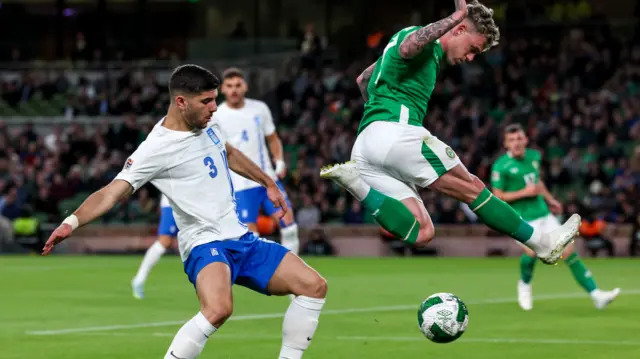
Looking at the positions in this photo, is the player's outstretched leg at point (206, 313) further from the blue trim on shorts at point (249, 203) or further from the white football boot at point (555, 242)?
the blue trim on shorts at point (249, 203)

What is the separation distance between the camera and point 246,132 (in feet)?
45.8

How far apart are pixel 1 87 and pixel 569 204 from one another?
16722 millimetres

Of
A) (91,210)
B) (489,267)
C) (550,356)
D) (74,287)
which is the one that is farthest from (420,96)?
(489,267)

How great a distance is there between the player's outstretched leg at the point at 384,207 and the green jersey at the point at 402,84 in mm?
490

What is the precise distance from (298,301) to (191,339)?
30.3 inches

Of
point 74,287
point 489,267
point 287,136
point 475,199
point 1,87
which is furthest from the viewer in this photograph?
point 1,87

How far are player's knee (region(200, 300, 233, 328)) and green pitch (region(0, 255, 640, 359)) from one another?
7.00 feet

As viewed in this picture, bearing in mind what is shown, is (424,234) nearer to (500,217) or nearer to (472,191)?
(472,191)

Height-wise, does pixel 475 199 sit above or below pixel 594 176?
above

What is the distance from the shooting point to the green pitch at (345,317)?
957cm

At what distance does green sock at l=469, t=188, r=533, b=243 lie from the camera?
29.2ft

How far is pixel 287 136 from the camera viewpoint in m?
30.5

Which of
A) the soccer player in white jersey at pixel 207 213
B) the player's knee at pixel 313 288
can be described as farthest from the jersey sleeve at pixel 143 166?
the player's knee at pixel 313 288

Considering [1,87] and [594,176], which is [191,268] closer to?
[594,176]
